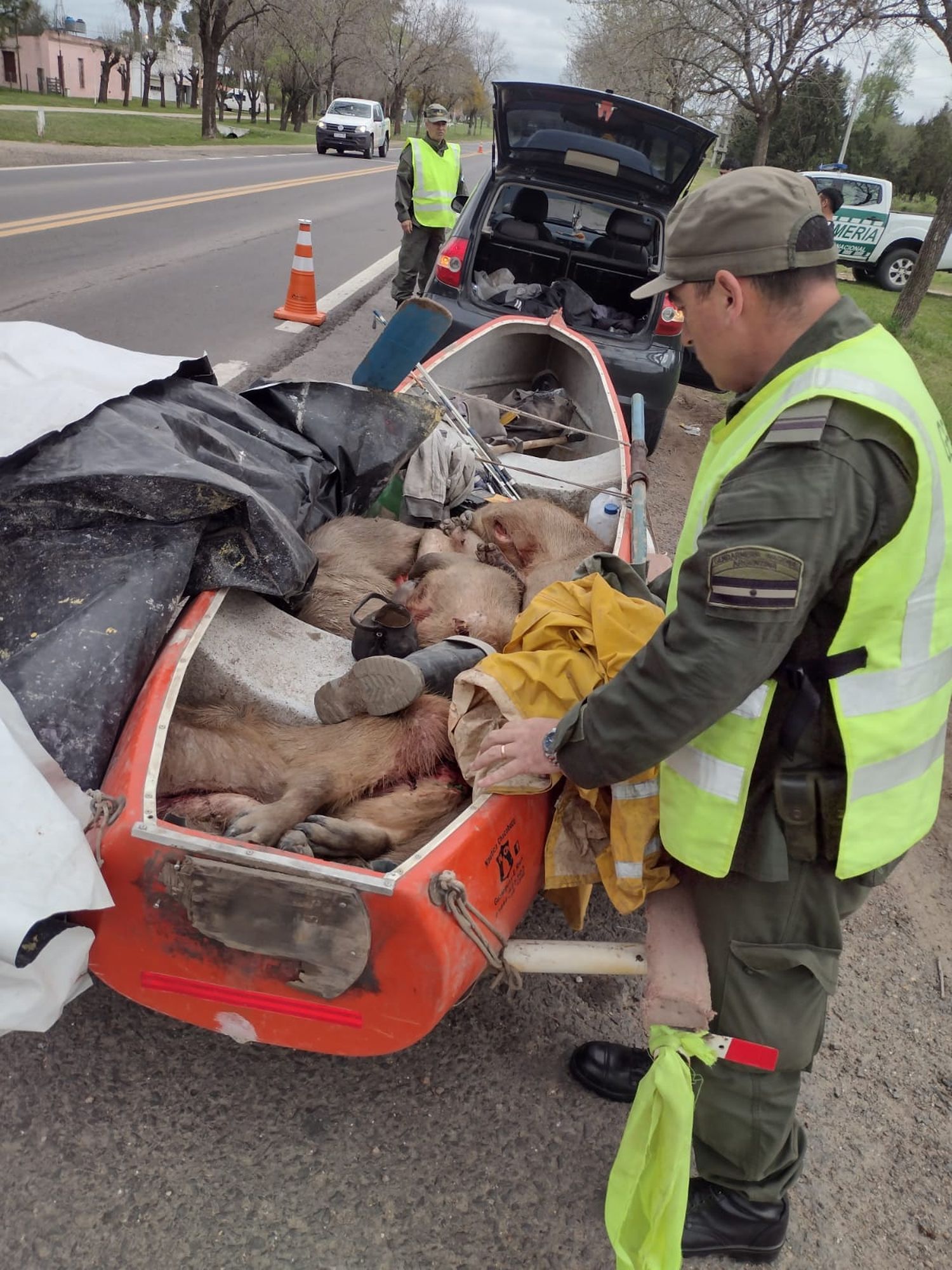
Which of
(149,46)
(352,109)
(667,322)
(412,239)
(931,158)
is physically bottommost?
(667,322)

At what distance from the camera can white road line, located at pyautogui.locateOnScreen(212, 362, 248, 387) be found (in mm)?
7953

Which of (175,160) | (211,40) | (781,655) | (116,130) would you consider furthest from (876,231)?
(211,40)

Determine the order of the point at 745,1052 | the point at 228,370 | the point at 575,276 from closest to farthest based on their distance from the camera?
1. the point at 745,1052
2. the point at 228,370
3. the point at 575,276

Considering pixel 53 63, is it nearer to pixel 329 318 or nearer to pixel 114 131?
pixel 114 131

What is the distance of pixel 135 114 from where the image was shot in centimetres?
4531

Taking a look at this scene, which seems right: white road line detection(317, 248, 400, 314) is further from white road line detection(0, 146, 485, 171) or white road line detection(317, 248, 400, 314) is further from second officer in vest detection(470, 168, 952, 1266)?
→ second officer in vest detection(470, 168, 952, 1266)

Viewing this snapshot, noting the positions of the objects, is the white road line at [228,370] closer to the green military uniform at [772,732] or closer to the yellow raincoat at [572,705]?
the yellow raincoat at [572,705]

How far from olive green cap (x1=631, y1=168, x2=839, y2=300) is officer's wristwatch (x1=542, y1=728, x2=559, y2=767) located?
1.02 m

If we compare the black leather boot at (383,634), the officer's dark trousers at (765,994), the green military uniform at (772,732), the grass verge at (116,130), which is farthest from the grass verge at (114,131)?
the officer's dark trousers at (765,994)

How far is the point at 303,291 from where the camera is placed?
1053cm

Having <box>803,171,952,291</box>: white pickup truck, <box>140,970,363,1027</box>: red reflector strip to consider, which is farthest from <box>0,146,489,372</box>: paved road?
<box>803,171,952,291</box>: white pickup truck

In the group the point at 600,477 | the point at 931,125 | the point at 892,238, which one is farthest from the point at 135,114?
the point at 600,477

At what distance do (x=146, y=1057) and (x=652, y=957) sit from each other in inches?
53.1

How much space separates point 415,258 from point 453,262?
414 centimetres
